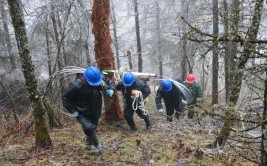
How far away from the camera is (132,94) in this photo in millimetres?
8172

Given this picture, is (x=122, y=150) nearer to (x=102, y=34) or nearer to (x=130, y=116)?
(x=130, y=116)

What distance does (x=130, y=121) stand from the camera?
27.3 ft

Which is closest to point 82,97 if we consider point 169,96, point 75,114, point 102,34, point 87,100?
point 87,100

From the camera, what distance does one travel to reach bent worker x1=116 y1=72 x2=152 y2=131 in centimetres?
794

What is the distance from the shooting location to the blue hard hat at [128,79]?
7.88m

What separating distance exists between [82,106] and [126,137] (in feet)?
6.04

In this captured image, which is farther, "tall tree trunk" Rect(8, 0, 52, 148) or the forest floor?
the forest floor

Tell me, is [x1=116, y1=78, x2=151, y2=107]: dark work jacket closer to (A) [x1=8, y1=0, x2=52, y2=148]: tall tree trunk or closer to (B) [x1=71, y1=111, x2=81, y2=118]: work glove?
(B) [x1=71, y1=111, x2=81, y2=118]: work glove

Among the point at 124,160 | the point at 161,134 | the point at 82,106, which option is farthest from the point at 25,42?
the point at 161,134

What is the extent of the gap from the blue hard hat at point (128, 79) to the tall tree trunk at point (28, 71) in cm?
274

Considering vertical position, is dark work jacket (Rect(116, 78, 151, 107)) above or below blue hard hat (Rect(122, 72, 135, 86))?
below

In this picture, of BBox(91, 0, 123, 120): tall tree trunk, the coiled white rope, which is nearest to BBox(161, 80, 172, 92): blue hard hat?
the coiled white rope

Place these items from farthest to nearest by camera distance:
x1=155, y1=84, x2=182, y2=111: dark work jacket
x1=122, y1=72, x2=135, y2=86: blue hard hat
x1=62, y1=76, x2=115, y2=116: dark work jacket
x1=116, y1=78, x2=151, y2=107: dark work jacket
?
x1=155, y1=84, x2=182, y2=111: dark work jacket → x1=116, y1=78, x2=151, y2=107: dark work jacket → x1=122, y1=72, x2=135, y2=86: blue hard hat → x1=62, y1=76, x2=115, y2=116: dark work jacket

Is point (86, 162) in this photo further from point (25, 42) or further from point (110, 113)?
point (110, 113)
